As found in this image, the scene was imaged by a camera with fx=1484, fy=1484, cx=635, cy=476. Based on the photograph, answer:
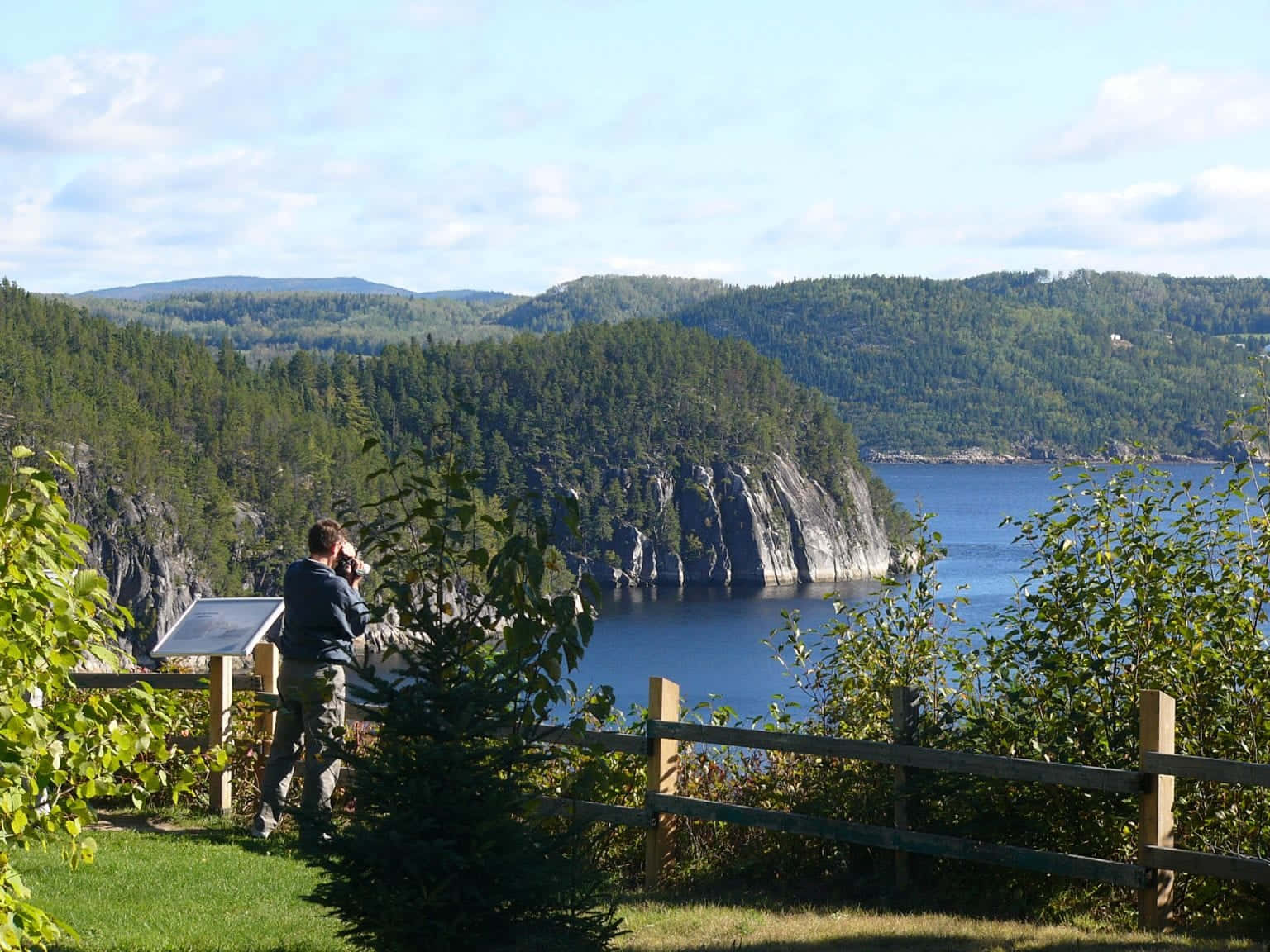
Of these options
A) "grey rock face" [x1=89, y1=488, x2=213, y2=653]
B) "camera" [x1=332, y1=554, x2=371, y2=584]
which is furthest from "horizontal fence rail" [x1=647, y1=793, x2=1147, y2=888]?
"grey rock face" [x1=89, y1=488, x2=213, y2=653]

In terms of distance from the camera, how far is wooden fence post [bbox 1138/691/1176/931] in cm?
592

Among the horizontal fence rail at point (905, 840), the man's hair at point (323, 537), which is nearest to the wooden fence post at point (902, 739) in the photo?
the horizontal fence rail at point (905, 840)

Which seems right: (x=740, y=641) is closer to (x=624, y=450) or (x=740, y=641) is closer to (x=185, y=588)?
(x=185, y=588)

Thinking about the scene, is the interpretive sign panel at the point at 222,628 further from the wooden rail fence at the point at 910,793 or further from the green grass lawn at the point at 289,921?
the green grass lawn at the point at 289,921

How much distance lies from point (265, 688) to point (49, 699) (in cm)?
464

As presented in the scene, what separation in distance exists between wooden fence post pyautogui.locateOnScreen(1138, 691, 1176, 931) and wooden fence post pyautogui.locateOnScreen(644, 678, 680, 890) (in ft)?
7.34

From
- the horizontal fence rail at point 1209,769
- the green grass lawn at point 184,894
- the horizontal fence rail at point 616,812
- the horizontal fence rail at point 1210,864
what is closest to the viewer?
the horizontal fence rail at point 1209,769

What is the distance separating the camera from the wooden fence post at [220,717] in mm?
8562

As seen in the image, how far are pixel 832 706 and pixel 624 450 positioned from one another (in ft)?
479

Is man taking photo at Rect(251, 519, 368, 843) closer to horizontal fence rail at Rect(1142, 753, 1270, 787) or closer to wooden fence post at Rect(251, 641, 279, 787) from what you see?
wooden fence post at Rect(251, 641, 279, 787)

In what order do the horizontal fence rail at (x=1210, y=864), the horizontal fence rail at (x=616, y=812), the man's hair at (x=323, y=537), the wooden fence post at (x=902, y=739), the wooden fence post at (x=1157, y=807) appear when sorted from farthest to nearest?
the man's hair at (x=323, y=537) < the horizontal fence rail at (x=616, y=812) < the wooden fence post at (x=902, y=739) < the wooden fence post at (x=1157, y=807) < the horizontal fence rail at (x=1210, y=864)

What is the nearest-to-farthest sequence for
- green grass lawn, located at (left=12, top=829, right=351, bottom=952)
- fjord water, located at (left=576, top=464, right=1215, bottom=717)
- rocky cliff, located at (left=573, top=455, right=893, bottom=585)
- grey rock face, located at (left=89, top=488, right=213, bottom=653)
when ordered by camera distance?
green grass lawn, located at (left=12, top=829, right=351, bottom=952) < fjord water, located at (left=576, top=464, right=1215, bottom=717) < grey rock face, located at (left=89, top=488, right=213, bottom=653) < rocky cliff, located at (left=573, top=455, right=893, bottom=585)

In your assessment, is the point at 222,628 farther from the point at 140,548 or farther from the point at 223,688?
the point at 140,548

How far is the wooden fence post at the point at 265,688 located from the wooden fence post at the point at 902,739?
3.59 m
